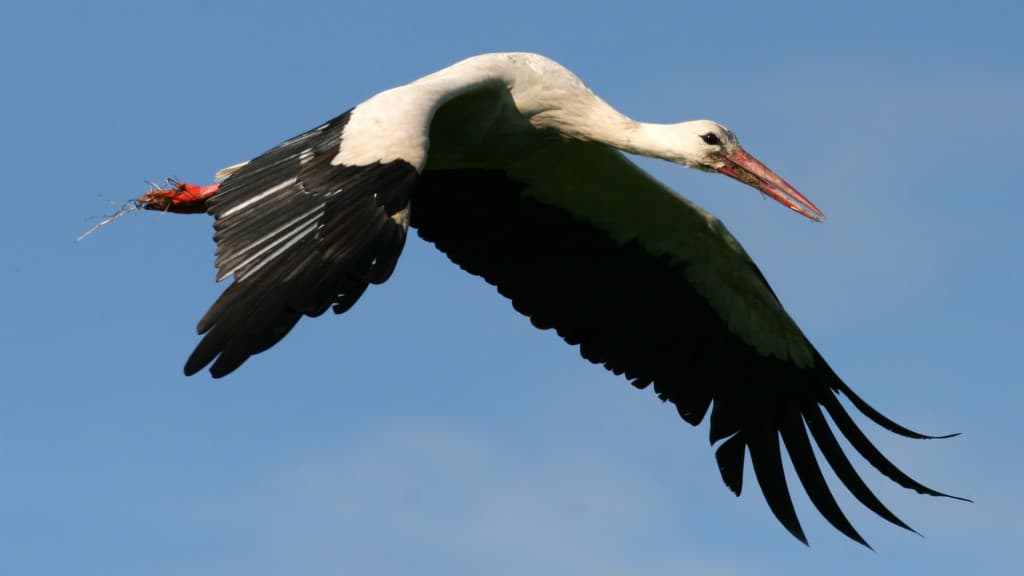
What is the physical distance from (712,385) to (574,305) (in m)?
1.11

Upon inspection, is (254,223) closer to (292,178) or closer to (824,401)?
(292,178)

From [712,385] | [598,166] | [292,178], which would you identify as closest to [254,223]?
[292,178]

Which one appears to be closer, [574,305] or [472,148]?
[472,148]

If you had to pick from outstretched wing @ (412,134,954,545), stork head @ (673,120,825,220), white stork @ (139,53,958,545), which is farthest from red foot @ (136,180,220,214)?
stork head @ (673,120,825,220)

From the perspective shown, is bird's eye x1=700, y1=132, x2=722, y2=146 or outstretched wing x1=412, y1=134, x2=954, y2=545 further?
outstretched wing x1=412, y1=134, x2=954, y2=545

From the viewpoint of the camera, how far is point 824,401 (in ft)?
41.3

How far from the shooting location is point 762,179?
11641 mm

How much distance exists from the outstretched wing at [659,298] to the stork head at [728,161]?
22.5 inches

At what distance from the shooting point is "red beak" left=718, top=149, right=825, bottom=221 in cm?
1157

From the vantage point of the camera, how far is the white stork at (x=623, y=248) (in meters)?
11.3

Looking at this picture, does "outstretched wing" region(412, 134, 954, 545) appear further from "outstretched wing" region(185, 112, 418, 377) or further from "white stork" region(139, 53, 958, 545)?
"outstretched wing" region(185, 112, 418, 377)

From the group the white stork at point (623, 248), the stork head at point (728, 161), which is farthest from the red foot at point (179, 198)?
the stork head at point (728, 161)

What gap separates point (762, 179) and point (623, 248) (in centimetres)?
131

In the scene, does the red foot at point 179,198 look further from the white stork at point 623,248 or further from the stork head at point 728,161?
the stork head at point 728,161
